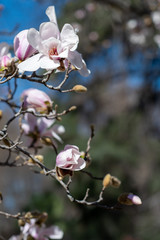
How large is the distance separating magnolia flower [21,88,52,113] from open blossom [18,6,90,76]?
14 cm

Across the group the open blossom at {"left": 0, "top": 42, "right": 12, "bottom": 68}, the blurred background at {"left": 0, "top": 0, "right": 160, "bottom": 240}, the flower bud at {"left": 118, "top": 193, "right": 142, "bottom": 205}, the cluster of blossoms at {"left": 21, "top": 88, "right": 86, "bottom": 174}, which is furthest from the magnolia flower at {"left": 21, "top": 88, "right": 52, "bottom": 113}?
the blurred background at {"left": 0, "top": 0, "right": 160, "bottom": 240}

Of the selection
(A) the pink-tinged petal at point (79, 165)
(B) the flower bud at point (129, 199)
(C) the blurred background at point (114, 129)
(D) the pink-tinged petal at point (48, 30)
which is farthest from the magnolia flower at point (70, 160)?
(C) the blurred background at point (114, 129)

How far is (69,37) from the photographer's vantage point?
0.52 metres

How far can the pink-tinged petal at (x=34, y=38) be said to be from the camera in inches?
20.3

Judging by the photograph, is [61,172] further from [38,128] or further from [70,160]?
[38,128]

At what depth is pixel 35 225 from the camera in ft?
2.37

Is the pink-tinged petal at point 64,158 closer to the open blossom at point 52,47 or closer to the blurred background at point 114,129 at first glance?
the open blossom at point 52,47

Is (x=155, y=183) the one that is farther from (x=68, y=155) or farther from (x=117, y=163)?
(x=68, y=155)

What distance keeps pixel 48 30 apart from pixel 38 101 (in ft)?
0.64

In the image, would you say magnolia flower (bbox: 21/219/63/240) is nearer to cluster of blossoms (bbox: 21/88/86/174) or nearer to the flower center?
cluster of blossoms (bbox: 21/88/86/174)

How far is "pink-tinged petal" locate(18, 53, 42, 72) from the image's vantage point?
519mm

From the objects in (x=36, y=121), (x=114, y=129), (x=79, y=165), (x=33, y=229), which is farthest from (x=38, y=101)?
(x=114, y=129)

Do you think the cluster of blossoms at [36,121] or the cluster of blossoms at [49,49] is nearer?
the cluster of blossoms at [49,49]

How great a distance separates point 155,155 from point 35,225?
3044mm
